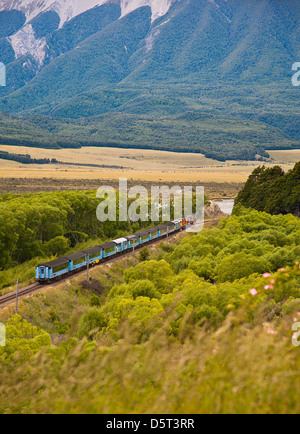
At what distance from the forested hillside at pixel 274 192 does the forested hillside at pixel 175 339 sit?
410 inches

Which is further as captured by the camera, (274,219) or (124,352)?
(274,219)

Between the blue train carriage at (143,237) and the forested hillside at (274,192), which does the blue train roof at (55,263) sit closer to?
the blue train carriage at (143,237)

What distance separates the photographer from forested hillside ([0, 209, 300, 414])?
7375 mm

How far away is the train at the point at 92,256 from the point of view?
49.3 meters

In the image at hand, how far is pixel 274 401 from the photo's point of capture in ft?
23.4

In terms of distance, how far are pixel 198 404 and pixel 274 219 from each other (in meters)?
59.7

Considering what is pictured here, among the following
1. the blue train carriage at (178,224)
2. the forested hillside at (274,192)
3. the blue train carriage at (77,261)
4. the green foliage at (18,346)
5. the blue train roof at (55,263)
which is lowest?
the blue train carriage at (178,224)

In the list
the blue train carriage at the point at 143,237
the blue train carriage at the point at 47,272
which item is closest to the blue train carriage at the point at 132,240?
the blue train carriage at the point at 143,237

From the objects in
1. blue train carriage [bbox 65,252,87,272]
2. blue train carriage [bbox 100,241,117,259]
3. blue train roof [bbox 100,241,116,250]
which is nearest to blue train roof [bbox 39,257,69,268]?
blue train carriage [bbox 65,252,87,272]

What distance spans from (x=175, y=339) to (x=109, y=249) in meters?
42.1
